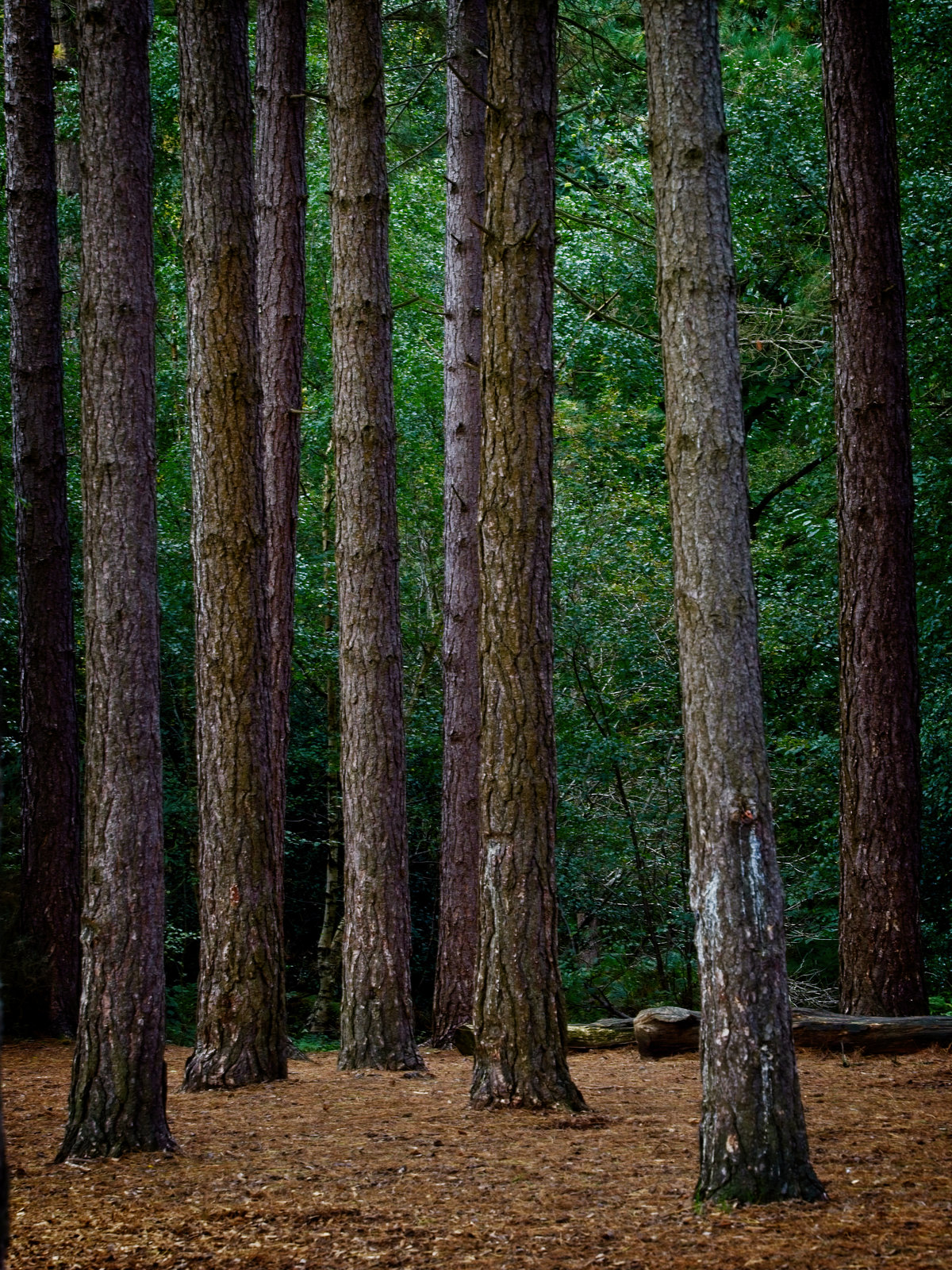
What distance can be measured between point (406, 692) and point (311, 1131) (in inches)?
425

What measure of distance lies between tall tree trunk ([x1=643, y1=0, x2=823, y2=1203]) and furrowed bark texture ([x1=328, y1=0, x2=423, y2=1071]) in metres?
4.85

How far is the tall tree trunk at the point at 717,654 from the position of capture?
15.1ft

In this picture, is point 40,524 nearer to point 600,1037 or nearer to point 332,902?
point 332,902

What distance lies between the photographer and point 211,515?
838 centimetres

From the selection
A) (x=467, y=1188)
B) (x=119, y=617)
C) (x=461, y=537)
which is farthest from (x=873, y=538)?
(x=467, y=1188)

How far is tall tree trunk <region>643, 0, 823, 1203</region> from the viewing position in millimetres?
4613

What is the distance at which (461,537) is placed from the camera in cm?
Result: 1191

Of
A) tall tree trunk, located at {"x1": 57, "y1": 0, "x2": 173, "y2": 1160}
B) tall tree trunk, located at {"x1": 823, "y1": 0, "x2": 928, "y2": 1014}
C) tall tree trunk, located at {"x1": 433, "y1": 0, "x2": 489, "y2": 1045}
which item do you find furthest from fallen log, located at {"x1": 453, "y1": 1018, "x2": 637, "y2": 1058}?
tall tree trunk, located at {"x1": 57, "y1": 0, "x2": 173, "y2": 1160}

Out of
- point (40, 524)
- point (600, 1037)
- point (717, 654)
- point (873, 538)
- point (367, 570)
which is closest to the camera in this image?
point (717, 654)

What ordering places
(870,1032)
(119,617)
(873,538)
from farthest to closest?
1. (873,538)
2. (870,1032)
3. (119,617)

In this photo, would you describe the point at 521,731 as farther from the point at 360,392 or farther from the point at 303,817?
the point at 303,817

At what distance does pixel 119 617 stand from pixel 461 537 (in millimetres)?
6001

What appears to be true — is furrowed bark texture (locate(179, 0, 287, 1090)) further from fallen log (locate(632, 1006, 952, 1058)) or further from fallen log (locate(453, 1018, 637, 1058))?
fallen log (locate(632, 1006, 952, 1058))

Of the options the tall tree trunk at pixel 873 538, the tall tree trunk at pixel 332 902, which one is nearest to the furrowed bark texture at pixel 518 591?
the tall tree trunk at pixel 873 538
